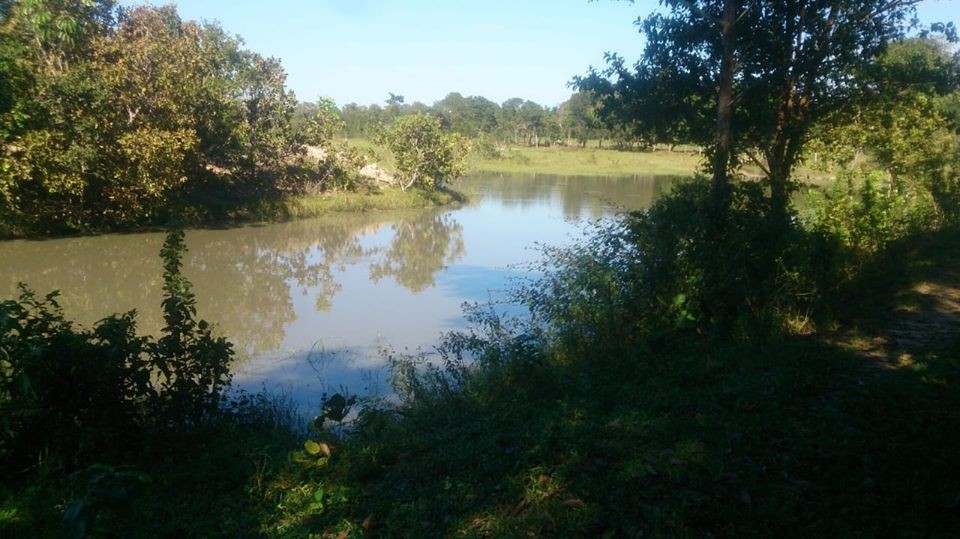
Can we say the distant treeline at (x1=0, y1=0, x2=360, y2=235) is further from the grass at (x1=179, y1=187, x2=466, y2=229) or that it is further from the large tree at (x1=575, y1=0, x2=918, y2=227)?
the large tree at (x1=575, y1=0, x2=918, y2=227)

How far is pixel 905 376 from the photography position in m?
5.45

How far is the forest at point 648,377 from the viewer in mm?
3873

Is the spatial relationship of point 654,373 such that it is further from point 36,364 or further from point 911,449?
point 36,364

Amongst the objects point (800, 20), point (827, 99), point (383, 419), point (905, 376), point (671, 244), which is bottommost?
point (383, 419)

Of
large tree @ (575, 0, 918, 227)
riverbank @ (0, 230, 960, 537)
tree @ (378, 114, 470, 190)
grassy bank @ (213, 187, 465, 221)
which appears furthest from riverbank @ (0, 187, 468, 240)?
riverbank @ (0, 230, 960, 537)

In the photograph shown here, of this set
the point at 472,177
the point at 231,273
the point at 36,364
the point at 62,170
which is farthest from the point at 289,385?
the point at 472,177

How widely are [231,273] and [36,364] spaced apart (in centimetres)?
1245

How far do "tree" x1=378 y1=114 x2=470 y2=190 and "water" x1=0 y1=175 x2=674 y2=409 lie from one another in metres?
7.07

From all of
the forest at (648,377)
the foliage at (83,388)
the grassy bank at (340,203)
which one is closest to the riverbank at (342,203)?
the grassy bank at (340,203)

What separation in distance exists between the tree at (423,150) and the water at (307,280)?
7.07 meters

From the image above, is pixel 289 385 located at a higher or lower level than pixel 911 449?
lower

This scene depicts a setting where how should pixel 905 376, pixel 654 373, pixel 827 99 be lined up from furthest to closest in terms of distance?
pixel 827 99 → pixel 654 373 → pixel 905 376

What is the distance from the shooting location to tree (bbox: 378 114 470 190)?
116 feet

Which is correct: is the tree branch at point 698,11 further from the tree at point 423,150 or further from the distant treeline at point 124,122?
the tree at point 423,150
